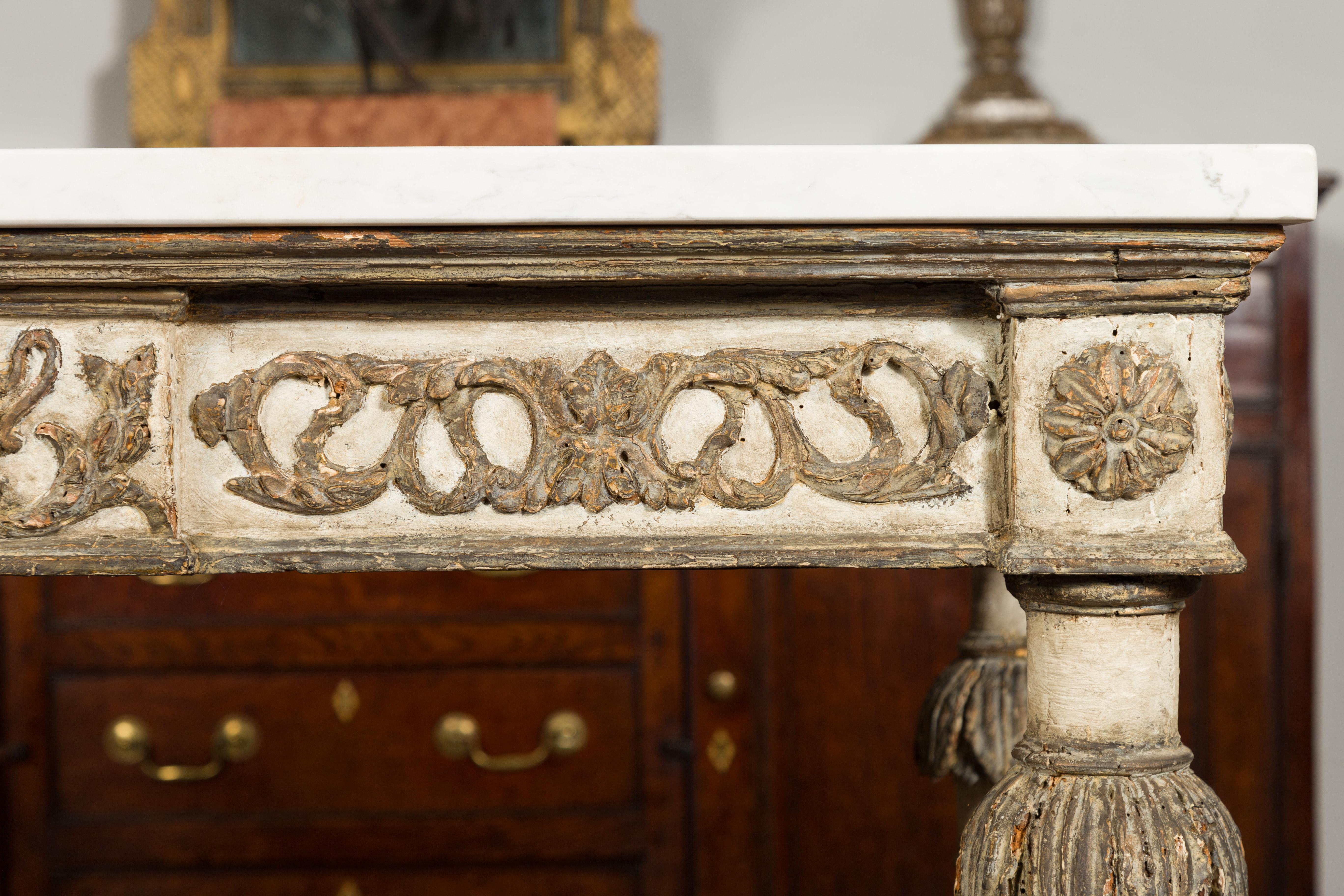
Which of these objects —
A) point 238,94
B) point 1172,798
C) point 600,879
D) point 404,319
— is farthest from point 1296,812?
point 238,94

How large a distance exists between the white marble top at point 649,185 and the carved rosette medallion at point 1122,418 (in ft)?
0.21

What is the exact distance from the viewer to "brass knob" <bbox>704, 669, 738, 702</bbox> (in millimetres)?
1405

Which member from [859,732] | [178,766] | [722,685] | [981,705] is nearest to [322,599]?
[178,766]

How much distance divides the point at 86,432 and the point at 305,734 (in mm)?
910

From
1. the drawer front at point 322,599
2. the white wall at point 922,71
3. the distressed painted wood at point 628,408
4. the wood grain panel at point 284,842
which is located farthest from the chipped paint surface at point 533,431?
the white wall at point 922,71

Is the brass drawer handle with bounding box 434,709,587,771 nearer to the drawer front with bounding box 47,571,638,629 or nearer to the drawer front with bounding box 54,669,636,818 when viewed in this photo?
the drawer front with bounding box 54,669,636,818

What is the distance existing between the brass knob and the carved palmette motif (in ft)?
Result: 3.09

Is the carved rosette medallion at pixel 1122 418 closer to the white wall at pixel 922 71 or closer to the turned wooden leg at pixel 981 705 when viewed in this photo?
the turned wooden leg at pixel 981 705

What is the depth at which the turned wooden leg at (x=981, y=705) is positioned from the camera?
0.81 meters

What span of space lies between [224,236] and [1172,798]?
0.47 metres

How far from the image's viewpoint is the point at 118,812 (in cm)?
138

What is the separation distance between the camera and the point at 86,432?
1.77ft

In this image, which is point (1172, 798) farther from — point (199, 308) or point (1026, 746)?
point (199, 308)

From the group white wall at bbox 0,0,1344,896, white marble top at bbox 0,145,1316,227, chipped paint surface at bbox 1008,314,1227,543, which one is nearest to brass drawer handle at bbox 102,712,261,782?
white wall at bbox 0,0,1344,896
